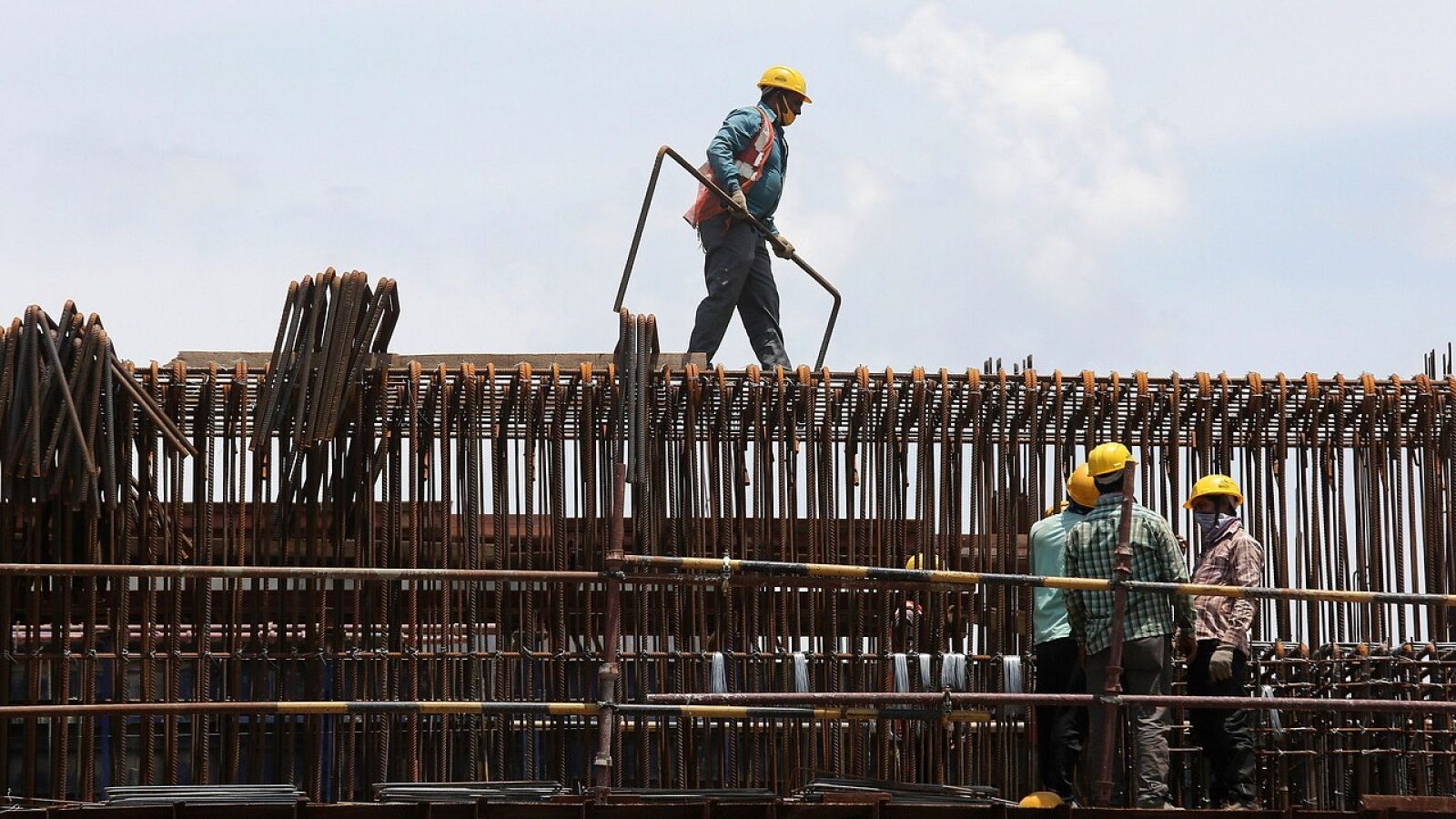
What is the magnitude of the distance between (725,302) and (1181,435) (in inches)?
132

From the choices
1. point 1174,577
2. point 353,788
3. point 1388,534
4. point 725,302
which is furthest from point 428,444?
point 1388,534

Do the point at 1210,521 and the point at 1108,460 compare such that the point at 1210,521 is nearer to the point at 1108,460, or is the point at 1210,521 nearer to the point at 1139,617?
the point at 1108,460

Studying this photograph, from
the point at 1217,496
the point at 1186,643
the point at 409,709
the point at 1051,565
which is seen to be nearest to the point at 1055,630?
the point at 1051,565

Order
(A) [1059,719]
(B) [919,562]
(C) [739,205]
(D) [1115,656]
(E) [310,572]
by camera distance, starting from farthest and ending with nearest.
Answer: (C) [739,205] → (B) [919,562] → (A) [1059,719] → (E) [310,572] → (D) [1115,656]

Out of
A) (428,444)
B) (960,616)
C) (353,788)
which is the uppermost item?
(428,444)

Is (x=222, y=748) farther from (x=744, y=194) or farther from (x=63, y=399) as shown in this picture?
(x=744, y=194)

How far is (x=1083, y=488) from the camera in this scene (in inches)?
496

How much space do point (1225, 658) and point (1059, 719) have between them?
88 centimetres

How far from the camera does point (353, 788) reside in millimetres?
13047

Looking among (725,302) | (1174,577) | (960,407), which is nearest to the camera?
(1174,577)

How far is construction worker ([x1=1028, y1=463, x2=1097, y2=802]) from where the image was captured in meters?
12.4

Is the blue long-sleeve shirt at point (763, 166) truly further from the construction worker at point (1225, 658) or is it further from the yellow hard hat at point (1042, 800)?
the yellow hard hat at point (1042, 800)

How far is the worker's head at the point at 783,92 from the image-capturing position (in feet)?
53.9

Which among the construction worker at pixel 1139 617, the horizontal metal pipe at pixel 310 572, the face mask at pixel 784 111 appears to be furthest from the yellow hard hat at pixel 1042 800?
the face mask at pixel 784 111
